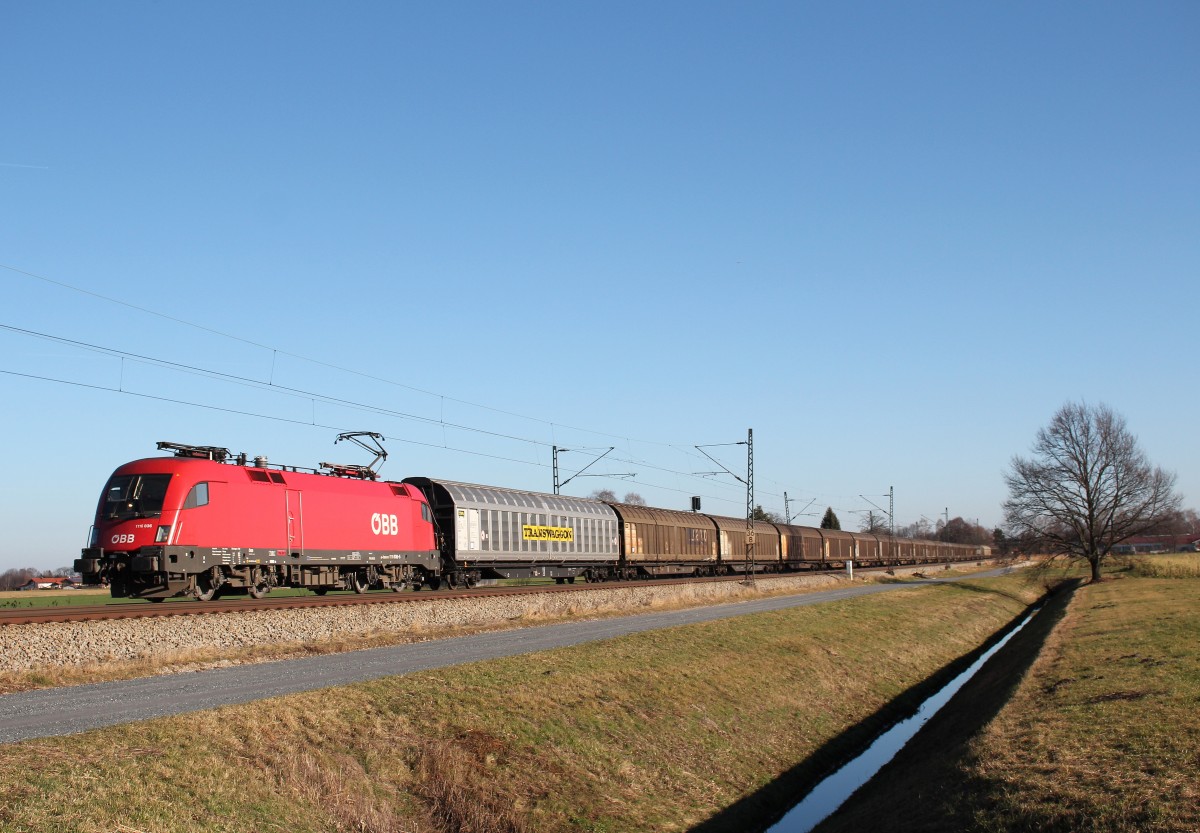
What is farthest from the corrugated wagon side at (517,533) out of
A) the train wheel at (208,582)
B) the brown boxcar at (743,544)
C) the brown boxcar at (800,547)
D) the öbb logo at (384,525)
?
the brown boxcar at (800,547)

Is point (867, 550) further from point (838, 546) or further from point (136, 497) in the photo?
point (136, 497)

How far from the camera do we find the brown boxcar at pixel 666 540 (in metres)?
52.9

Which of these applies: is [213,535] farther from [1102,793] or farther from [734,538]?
[734,538]

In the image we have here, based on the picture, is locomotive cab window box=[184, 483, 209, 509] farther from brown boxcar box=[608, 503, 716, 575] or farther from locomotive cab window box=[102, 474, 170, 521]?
brown boxcar box=[608, 503, 716, 575]

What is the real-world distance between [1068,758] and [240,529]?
21.9 m

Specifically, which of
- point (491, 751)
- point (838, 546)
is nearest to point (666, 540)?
point (838, 546)

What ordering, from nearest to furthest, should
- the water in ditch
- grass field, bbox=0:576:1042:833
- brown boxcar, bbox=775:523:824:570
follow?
grass field, bbox=0:576:1042:833 → the water in ditch → brown boxcar, bbox=775:523:824:570

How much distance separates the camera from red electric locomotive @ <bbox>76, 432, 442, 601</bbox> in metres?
25.0

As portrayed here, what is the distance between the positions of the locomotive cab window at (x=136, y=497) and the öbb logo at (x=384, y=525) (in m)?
9.10

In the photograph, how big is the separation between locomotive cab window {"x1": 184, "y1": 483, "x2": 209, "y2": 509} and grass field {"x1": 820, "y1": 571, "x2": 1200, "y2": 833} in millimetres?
18194

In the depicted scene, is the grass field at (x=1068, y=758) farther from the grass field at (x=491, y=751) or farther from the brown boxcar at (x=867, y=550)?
the brown boxcar at (x=867, y=550)

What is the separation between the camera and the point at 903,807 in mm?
12695

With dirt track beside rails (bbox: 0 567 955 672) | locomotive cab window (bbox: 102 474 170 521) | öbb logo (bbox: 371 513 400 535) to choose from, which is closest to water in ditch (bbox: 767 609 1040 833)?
dirt track beside rails (bbox: 0 567 955 672)

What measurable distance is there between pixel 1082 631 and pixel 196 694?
1010 inches
